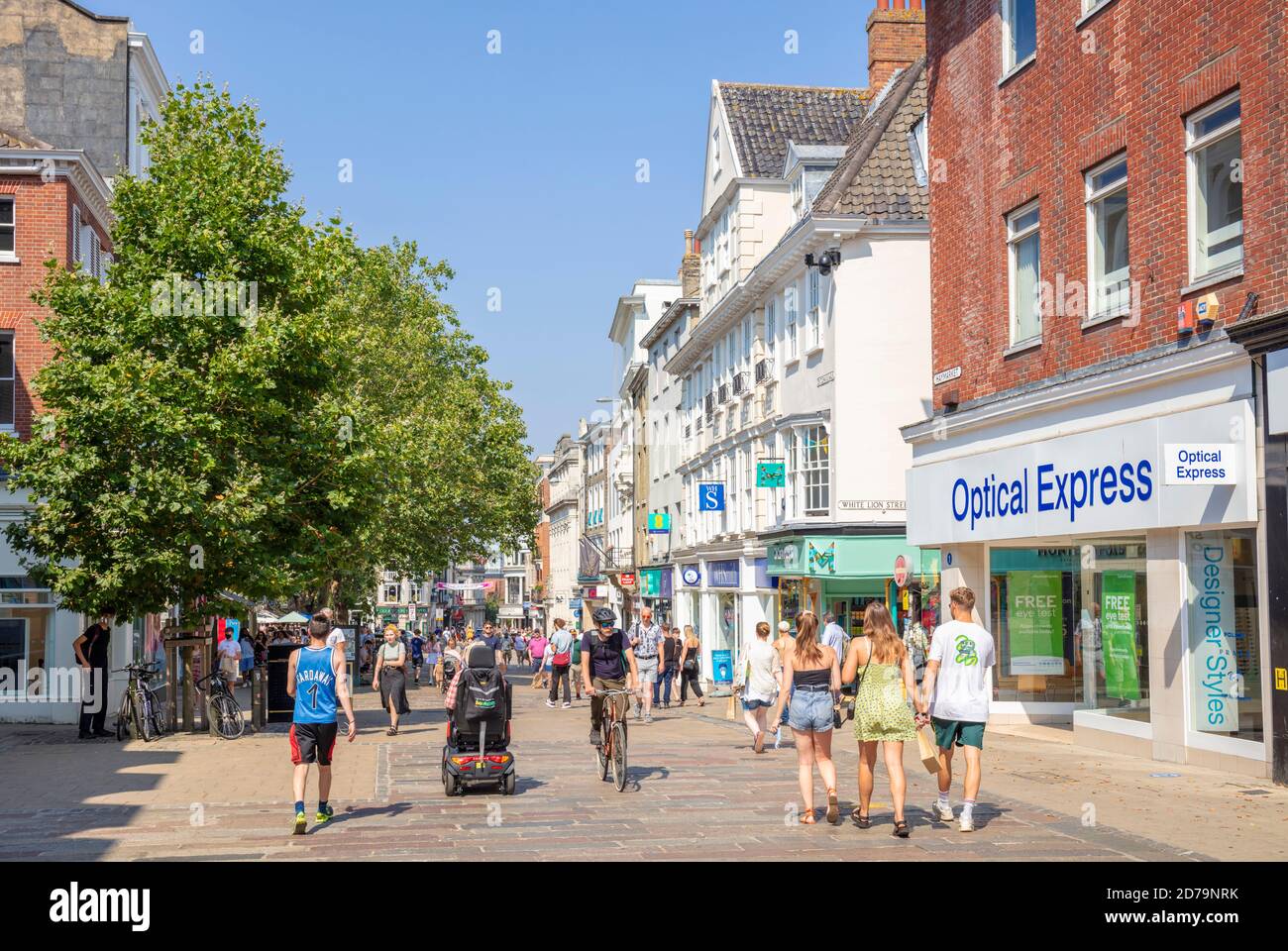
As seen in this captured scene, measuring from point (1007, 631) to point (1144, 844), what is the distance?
33.3 feet

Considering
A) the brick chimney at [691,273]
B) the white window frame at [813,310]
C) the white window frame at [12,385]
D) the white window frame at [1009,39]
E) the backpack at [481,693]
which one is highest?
the brick chimney at [691,273]

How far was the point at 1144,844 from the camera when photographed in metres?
10.3

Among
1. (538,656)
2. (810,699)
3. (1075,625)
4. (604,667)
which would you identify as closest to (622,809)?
(810,699)

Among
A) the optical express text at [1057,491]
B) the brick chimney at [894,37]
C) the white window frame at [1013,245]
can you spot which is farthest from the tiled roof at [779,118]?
the optical express text at [1057,491]

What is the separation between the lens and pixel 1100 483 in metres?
16.7

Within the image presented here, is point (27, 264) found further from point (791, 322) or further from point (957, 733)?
point (957, 733)

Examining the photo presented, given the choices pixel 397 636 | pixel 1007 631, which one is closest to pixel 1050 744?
pixel 1007 631

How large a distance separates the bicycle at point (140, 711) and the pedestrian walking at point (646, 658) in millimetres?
8140

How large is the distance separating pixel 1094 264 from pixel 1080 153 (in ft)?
4.62

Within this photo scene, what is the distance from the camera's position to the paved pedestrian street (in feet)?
33.7

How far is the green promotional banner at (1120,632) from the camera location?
1648cm

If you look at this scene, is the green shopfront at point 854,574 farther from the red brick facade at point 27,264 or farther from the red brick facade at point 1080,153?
the red brick facade at point 27,264

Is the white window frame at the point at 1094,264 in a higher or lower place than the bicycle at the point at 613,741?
higher

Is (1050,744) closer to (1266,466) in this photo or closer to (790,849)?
(1266,466)
